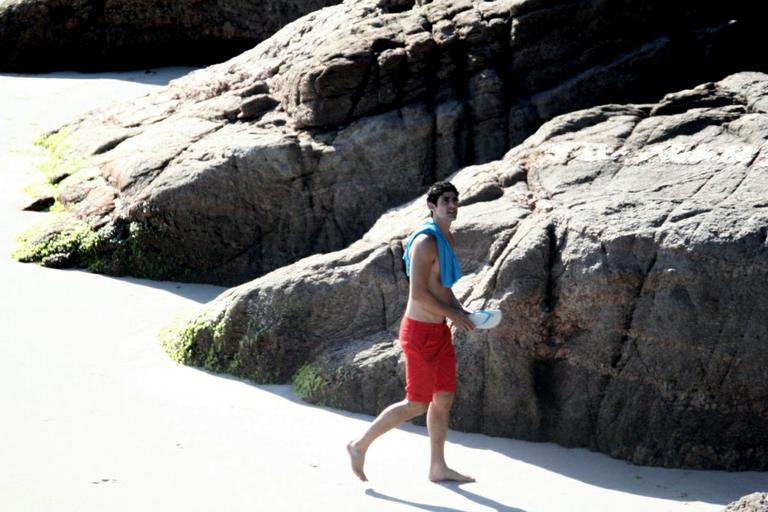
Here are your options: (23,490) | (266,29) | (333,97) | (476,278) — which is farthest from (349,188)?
(266,29)

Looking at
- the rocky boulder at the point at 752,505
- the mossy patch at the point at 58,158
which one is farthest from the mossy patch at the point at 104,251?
the rocky boulder at the point at 752,505

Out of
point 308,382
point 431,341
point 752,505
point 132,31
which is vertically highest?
point 132,31

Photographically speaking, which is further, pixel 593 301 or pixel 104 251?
pixel 104 251

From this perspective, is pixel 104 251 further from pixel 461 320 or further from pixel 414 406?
pixel 461 320

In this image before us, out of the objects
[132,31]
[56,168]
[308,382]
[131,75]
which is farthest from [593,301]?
[132,31]

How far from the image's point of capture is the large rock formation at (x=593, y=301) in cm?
834

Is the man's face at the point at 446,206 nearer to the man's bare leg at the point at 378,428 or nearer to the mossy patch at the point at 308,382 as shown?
the man's bare leg at the point at 378,428

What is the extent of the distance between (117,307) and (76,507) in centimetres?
480

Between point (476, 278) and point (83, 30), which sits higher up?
point (83, 30)

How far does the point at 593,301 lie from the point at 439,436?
1693mm

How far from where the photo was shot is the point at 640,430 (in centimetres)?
853

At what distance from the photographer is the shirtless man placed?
25.1 ft

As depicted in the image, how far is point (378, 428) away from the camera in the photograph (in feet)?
25.7

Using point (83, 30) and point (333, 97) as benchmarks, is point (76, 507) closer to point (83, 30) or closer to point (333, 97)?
point (333, 97)
